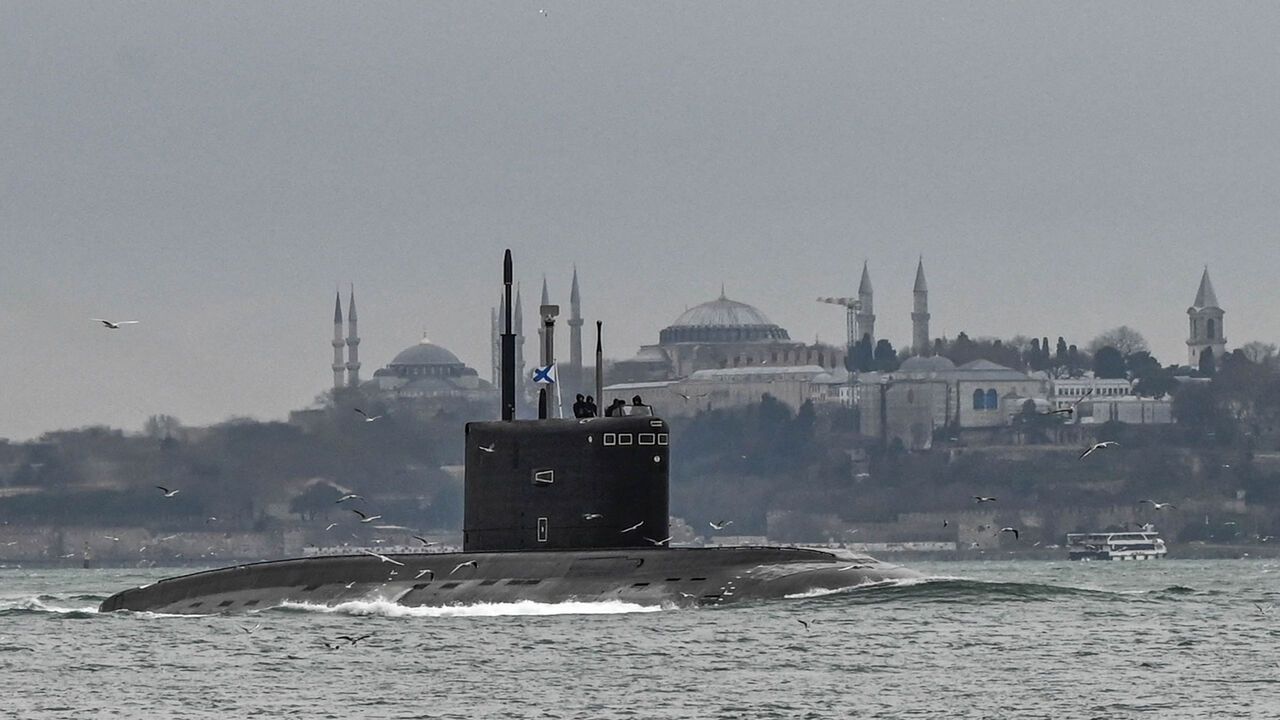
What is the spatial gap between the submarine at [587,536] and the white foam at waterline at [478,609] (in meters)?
0.09

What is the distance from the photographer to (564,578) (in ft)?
127

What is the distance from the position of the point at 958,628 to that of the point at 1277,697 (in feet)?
26.5

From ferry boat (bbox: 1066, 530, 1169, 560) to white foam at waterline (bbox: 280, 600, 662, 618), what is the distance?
391ft

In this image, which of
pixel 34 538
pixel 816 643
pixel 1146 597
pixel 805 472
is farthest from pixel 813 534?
pixel 816 643

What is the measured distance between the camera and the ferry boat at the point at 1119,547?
522ft

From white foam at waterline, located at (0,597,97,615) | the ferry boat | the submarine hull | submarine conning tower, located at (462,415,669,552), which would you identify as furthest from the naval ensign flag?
the ferry boat

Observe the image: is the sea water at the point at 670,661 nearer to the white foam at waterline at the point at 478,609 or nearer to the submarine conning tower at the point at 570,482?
the white foam at waterline at the point at 478,609

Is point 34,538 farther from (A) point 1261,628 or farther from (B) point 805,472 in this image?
(A) point 1261,628

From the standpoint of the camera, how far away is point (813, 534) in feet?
612

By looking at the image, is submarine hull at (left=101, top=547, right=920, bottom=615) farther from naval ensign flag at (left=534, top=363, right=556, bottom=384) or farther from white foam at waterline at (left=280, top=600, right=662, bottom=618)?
naval ensign flag at (left=534, top=363, right=556, bottom=384)

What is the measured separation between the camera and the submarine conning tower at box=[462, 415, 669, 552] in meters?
39.1

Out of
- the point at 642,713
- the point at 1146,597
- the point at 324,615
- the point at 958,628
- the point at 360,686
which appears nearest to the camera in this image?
the point at 642,713

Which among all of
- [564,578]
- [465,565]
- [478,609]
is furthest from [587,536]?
[465,565]

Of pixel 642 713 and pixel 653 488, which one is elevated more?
pixel 653 488
